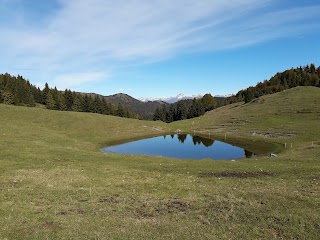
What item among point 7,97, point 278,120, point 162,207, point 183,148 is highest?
point 7,97

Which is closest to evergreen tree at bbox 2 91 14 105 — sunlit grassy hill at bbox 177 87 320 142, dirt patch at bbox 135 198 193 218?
sunlit grassy hill at bbox 177 87 320 142

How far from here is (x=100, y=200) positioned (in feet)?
70.2

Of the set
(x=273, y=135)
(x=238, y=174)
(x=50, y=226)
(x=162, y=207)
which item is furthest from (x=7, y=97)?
(x=50, y=226)

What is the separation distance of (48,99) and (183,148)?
104516 mm

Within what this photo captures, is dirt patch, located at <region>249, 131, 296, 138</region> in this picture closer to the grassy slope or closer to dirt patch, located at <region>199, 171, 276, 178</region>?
the grassy slope

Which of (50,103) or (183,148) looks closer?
(183,148)

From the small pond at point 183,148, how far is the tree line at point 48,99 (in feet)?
261

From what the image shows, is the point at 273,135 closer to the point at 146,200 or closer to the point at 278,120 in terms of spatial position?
the point at 278,120

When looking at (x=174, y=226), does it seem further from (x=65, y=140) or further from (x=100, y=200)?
(x=65, y=140)

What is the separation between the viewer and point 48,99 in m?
161

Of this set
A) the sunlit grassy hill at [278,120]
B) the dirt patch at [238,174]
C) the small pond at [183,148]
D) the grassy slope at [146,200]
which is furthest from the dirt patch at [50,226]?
the sunlit grassy hill at [278,120]

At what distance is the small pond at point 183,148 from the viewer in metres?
68.7

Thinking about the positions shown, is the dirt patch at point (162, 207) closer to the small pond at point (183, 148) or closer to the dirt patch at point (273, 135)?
the small pond at point (183, 148)

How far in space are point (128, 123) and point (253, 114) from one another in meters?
53.1
